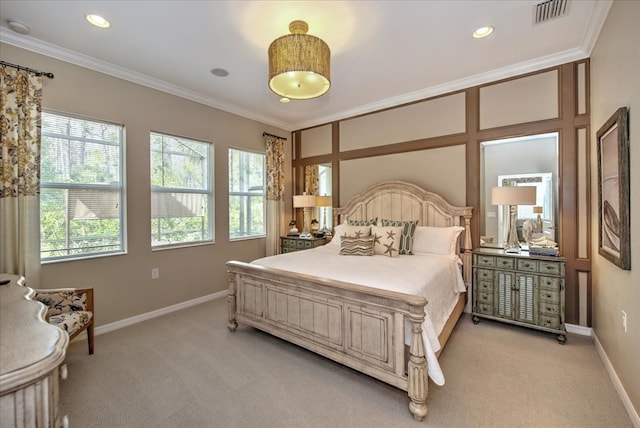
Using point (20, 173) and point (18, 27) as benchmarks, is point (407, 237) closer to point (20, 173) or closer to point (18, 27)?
point (20, 173)

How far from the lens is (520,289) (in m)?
2.97

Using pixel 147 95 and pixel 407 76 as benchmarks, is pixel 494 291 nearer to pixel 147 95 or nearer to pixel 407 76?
pixel 407 76

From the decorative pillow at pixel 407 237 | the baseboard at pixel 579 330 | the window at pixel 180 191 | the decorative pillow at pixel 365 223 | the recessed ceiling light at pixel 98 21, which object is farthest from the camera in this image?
the decorative pillow at pixel 365 223

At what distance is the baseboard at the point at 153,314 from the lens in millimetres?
3109

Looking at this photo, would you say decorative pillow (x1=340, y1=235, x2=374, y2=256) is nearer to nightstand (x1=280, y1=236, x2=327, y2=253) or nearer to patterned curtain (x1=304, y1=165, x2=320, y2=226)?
nightstand (x1=280, y1=236, x2=327, y2=253)

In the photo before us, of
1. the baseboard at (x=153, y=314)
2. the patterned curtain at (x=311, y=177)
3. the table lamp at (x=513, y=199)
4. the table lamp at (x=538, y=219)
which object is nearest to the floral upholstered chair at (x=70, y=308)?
the baseboard at (x=153, y=314)

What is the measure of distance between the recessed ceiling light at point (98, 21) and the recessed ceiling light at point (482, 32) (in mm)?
3226

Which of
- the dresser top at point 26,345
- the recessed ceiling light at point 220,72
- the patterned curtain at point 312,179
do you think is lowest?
the dresser top at point 26,345

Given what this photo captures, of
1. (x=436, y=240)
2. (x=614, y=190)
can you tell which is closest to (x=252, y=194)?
(x=436, y=240)

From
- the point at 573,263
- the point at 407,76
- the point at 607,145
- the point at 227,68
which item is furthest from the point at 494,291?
the point at 227,68

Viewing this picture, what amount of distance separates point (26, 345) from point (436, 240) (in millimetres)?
3397

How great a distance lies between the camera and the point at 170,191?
149 inches

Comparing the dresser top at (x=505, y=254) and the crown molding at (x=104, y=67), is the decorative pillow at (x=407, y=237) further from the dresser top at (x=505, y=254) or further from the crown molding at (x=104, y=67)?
the crown molding at (x=104, y=67)

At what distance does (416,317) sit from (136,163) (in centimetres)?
345
